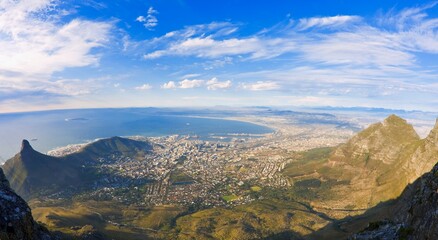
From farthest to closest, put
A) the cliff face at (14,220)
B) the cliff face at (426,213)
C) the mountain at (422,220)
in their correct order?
the cliff face at (14,220) → the mountain at (422,220) → the cliff face at (426,213)

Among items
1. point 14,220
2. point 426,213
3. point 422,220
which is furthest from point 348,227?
point 14,220

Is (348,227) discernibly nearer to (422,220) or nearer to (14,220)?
(422,220)

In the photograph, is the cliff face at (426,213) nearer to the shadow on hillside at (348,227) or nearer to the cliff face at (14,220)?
the cliff face at (14,220)

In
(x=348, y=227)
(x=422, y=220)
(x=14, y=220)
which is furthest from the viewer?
(x=348, y=227)

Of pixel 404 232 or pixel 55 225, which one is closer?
pixel 404 232

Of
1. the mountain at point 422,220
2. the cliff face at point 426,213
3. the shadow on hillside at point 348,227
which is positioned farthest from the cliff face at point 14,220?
the shadow on hillside at point 348,227

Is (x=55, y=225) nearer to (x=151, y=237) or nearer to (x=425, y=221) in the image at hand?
(x=151, y=237)

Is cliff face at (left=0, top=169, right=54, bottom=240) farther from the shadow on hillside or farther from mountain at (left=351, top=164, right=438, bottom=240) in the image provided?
the shadow on hillside

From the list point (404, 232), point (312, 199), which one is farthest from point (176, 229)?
point (404, 232)
